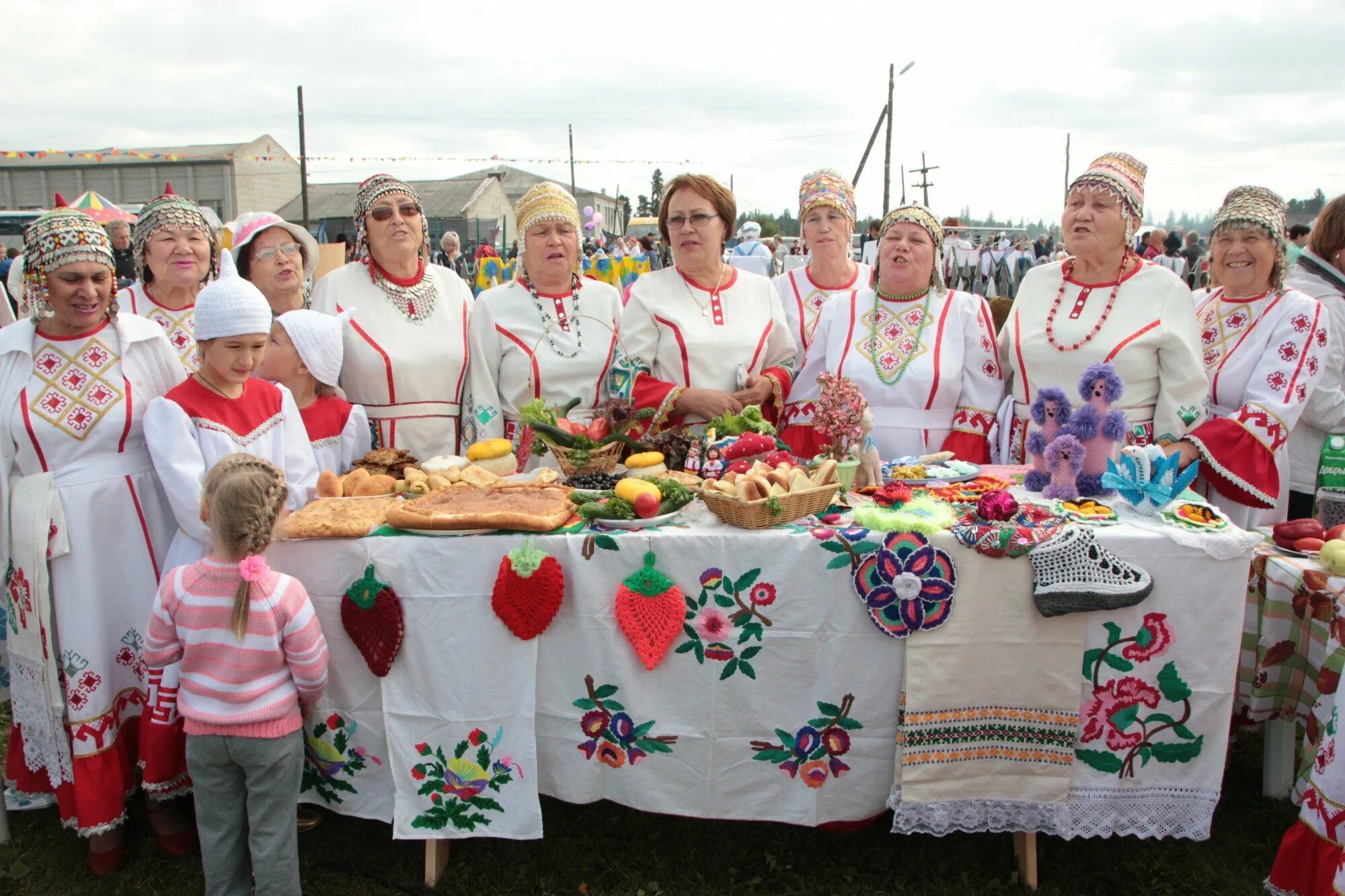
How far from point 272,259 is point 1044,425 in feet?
10.7

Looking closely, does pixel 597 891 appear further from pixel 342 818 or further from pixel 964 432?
pixel 964 432

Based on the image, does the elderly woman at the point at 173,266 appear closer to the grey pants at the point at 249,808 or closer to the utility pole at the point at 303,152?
the grey pants at the point at 249,808

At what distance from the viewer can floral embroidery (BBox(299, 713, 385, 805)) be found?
2.71 meters

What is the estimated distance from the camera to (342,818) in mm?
3051

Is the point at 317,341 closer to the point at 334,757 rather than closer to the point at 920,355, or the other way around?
the point at 334,757

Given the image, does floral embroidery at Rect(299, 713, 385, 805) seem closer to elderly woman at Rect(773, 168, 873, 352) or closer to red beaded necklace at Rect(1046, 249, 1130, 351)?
elderly woman at Rect(773, 168, 873, 352)

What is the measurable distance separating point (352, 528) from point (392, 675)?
0.47 metres

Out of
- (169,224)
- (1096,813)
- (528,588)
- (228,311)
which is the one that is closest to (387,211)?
(169,224)

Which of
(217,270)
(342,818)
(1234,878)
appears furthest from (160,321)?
(1234,878)

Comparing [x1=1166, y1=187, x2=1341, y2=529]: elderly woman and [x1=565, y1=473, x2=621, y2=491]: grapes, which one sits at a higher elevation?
[x1=1166, y1=187, x2=1341, y2=529]: elderly woman

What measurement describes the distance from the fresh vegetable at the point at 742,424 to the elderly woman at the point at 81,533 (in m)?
1.94

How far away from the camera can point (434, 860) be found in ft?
8.87

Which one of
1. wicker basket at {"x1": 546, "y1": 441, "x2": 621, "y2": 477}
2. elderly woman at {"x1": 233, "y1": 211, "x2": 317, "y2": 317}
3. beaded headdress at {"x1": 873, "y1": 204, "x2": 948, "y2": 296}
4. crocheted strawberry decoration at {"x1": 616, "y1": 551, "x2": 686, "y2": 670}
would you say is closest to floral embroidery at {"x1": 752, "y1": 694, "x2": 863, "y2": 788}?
crocheted strawberry decoration at {"x1": 616, "y1": 551, "x2": 686, "y2": 670}

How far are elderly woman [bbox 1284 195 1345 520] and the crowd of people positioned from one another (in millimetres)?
12
